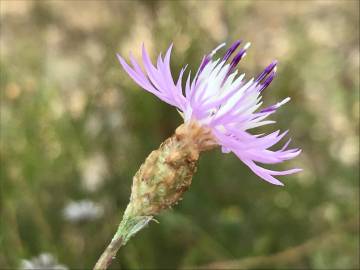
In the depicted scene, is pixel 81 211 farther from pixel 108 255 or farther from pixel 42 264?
pixel 108 255

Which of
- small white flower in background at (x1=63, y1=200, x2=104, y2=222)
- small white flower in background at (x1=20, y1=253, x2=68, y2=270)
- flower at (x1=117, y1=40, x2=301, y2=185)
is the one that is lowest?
small white flower in background at (x1=63, y1=200, x2=104, y2=222)

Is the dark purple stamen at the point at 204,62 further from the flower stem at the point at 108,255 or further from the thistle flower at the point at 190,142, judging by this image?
the flower stem at the point at 108,255

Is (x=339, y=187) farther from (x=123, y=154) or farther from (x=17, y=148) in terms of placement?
(x=17, y=148)

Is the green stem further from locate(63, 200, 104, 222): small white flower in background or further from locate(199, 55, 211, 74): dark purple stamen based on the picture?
locate(63, 200, 104, 222): small white flower in background

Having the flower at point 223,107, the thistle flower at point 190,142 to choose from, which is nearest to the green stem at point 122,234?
the thistle flower at point 190,142

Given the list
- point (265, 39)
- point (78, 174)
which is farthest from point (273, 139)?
point (265, 39)

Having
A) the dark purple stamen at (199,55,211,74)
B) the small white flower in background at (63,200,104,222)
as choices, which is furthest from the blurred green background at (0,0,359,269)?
the dark purple stamen at (199,55,211,74)

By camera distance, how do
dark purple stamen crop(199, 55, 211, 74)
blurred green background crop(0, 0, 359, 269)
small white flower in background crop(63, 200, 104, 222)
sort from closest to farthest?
dark purple stamen crop(199, 55, 211, 74)
blurred green background crop(0, 0, 359, 269)
small white flower in background crop(63, 200, 104, 222)

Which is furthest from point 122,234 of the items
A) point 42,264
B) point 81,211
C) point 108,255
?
point 81,211
